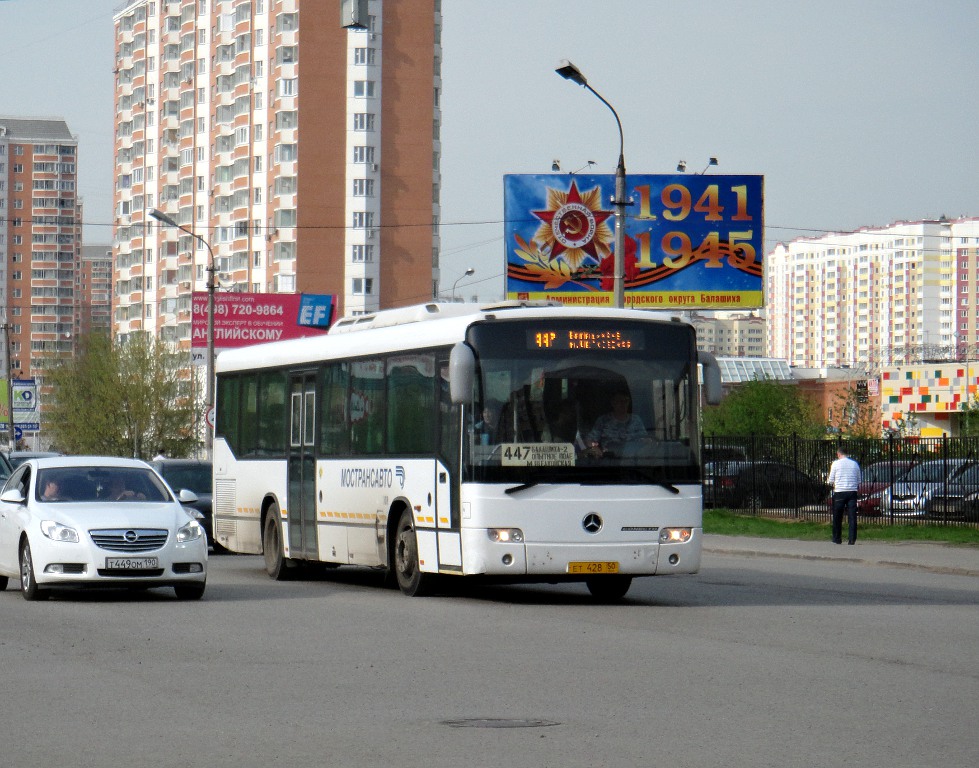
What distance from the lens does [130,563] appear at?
17.3 meters

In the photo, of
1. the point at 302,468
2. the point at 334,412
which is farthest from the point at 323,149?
the point at 334,412

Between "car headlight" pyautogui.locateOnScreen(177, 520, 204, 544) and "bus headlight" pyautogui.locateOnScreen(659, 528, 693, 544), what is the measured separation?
15.7 ft

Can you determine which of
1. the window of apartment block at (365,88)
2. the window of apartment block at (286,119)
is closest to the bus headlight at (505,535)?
the window of apartment block at (365,88)

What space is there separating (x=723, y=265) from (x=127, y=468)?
27564 millimetres

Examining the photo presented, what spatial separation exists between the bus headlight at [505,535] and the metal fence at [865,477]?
65.1 ft

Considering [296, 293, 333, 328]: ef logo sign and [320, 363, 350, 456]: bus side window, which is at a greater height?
[296, 293, 333, 328]: ef logo sign

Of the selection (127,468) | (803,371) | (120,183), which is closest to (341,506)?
(127,468)

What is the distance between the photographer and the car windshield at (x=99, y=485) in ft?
60.4

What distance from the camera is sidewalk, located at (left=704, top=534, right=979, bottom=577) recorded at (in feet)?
83.6

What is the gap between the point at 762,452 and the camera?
139 feet

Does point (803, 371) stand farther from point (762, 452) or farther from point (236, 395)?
point (236, 395)

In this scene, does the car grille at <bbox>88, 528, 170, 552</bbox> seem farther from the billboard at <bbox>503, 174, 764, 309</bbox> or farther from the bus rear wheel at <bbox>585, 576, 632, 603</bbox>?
the billboard at <bbox>503, 174, 764, 309</bbox>

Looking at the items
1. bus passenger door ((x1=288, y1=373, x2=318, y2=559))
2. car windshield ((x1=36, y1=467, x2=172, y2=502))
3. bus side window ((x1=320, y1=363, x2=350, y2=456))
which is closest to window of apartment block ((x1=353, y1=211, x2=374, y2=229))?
bus passenger door ((x1=288, y1=373, x2=318, y2=559))

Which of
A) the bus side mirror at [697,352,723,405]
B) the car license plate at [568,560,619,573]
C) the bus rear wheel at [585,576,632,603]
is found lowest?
the bus rear wheel at [585,576,632,603]
